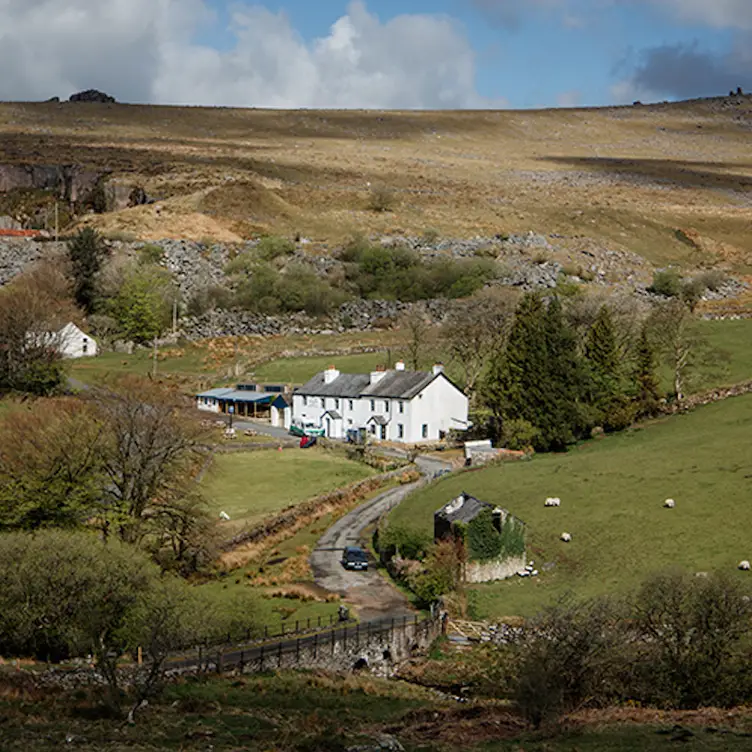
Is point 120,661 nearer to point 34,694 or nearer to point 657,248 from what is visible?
point 34,694

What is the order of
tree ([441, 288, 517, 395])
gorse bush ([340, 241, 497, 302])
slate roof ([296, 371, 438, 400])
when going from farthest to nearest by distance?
gorse bush ([340, 241, 497, 302]), tree ([441, 288, 517, 395]), slate roof ([296, 371, 438, 400])

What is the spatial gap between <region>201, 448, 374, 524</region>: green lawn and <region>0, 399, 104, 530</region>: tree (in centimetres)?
975

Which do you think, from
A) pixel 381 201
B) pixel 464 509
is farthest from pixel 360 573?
Answer: pixel 381 201

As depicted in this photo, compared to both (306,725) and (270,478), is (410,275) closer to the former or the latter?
→ (270,478)

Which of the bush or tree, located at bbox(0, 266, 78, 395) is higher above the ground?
the bush

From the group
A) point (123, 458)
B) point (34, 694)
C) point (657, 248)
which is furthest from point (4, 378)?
point (657, 248)

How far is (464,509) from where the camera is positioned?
48188 millimetres

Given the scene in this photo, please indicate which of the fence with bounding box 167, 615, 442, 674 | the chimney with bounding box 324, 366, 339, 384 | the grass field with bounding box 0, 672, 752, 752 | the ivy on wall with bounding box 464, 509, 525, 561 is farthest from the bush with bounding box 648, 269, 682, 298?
the grass field with bounding box 0, 672, 752, 752

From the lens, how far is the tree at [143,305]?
11212 centimetres

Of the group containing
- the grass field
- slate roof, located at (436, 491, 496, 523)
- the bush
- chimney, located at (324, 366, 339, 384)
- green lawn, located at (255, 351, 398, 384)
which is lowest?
the grass field

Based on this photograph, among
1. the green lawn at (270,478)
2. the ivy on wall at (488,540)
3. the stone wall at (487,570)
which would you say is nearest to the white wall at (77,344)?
the green lawn at (270,478)

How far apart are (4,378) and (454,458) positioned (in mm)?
36865

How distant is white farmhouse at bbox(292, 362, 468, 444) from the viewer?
268 feet

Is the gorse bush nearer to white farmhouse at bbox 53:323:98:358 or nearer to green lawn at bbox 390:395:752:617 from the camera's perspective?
white farmhouse at bbox 53:323:98:358
